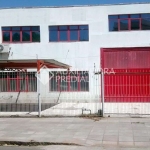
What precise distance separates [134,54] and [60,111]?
1036 cm

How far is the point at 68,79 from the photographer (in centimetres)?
1798

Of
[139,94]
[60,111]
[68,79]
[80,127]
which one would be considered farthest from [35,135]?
[139,94]

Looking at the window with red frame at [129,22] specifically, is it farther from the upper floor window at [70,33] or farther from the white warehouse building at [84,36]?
the upper floor window at [70,33]

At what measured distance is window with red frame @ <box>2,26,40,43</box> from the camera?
25.5 meters

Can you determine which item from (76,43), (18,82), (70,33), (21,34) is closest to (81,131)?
(18,82)

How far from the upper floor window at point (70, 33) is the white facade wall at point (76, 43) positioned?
0.31 m

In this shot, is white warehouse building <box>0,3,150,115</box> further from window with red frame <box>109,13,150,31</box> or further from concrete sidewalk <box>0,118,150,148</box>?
concrete sidewalk <box>0,118,150,148</box>

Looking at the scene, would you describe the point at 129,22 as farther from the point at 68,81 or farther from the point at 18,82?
the point at 18,82

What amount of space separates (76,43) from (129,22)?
440 cm

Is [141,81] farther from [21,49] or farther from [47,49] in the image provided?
[21,49]

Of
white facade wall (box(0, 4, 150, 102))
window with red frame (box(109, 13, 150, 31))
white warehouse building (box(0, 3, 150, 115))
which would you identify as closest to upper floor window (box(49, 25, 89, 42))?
white warehouse building (box(0, 3, 150, 115))

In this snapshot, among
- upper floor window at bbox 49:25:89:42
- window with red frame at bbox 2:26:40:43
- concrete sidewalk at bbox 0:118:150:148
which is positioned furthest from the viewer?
window with red frame at bbox 2:26:40:43

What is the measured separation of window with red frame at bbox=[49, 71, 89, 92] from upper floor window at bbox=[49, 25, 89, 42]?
20.3ft

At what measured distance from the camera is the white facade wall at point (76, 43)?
24.4 meters
